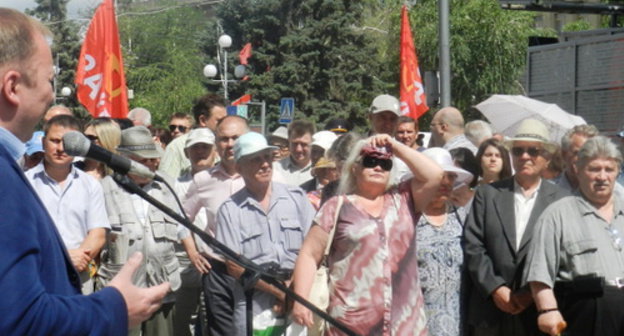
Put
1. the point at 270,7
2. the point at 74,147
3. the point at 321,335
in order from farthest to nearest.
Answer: the point at 270,7
the point at 321,335
the point at 74,147

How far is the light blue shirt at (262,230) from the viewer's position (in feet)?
22.0

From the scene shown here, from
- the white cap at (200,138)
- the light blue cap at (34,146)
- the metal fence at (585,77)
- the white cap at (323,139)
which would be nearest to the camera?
the light blue cap at (34,146)

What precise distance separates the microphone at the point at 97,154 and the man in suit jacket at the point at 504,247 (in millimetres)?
3437

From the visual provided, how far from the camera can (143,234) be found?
7680 millimetres

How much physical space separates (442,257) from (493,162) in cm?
179

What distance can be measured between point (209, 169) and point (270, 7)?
44416mm

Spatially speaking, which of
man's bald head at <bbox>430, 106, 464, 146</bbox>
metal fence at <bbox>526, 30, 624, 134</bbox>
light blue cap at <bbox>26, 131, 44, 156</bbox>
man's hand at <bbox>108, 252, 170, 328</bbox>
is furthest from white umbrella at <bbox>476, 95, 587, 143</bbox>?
man's hand at <bbox>108, 252, 170, 328</bbox>

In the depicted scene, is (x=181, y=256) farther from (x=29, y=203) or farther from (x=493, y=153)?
(x=29, y=203)

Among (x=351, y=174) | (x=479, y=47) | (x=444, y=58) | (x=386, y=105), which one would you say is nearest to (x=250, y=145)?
(x=351, y=174)

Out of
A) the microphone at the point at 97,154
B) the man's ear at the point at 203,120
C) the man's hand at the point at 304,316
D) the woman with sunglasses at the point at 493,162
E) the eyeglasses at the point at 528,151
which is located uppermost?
the microphone at the point at 97,154

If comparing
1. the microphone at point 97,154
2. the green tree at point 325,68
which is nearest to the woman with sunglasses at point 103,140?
the microphone at point 97,154

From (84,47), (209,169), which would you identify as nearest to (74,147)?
(209,169)

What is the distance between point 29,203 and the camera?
2.72 meters

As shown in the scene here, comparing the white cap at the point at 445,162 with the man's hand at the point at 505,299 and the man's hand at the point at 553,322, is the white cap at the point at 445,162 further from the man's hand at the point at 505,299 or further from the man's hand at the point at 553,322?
the man's hand at the point at 553,322
